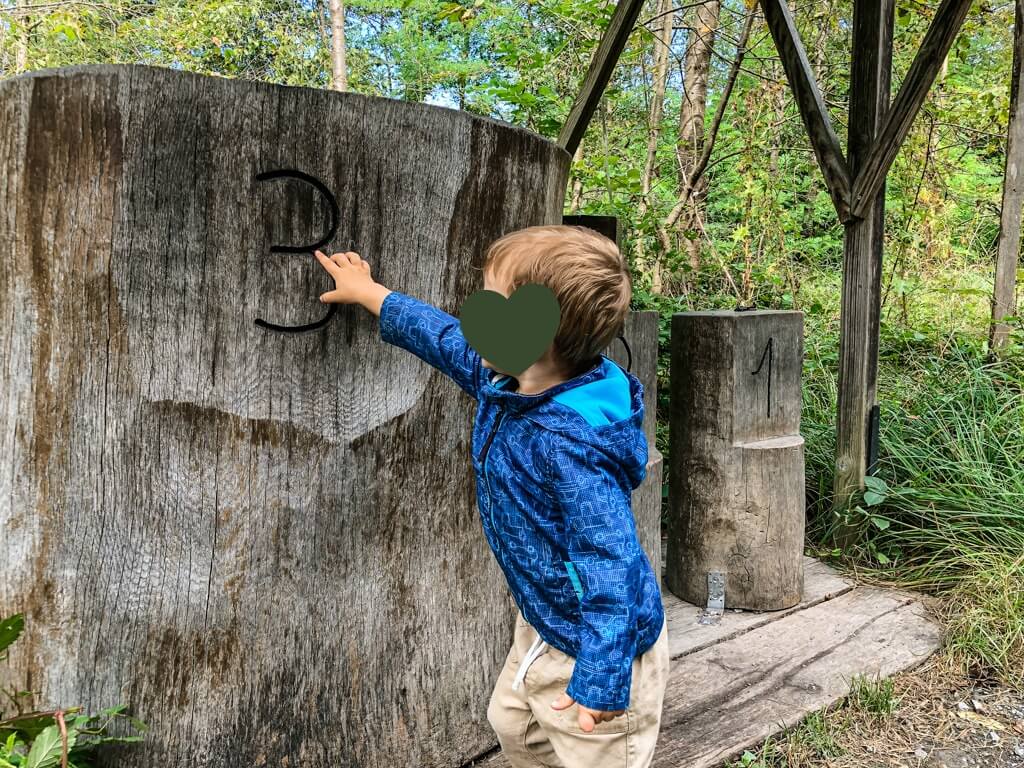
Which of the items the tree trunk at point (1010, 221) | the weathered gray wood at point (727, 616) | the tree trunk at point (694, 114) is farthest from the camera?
the tree trunk at point (694, 114)

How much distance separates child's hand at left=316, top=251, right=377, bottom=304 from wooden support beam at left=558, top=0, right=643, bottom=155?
187cm

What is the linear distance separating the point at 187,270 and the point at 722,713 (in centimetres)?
182

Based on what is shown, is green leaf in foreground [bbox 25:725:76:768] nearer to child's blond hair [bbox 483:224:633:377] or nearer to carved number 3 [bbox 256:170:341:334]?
carved number 3 [bbox 256:170:341:334]

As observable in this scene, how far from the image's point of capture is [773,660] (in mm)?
2586

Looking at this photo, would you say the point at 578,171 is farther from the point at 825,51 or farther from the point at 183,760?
the point at 183,760

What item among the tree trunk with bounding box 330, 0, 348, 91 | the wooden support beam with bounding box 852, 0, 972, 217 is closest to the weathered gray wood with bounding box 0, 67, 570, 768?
the wooden support beam with bounding box 852, 0, 972, 217

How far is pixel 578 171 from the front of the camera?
5.24 metres

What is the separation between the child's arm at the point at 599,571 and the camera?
4.11ft

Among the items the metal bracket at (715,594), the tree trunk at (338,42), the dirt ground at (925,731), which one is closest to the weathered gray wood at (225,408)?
the dirt ground at (925,731)

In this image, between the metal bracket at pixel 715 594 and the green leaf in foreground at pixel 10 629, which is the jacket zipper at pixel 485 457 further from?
the metal bracket at pixel 715 594

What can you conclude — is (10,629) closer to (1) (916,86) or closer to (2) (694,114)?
(1) (916,86)

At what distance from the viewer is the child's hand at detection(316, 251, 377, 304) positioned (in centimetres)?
156

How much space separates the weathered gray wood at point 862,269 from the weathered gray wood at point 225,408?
1969 millimetres
